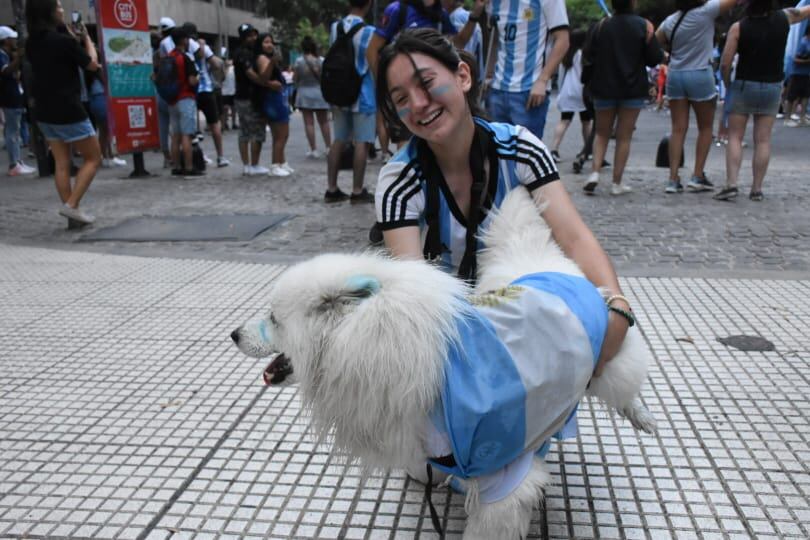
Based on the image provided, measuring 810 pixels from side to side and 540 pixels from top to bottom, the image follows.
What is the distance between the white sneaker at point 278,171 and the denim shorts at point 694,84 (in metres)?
5.06

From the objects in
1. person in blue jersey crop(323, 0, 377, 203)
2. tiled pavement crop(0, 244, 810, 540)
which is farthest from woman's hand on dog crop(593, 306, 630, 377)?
person in blue jersey crop(323, 0, 377, 203)

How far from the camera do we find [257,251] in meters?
5.46

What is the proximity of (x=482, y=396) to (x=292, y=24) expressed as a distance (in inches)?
1671

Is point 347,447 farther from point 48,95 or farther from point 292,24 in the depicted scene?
point 292,24

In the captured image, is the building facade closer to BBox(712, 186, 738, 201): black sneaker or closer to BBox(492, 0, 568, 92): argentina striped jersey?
BBox(492, 0, 568, 92): argentina striped jersey

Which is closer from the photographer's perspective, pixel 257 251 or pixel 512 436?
pixel 512 436

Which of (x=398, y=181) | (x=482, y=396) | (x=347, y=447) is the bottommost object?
(x=347, y=447)

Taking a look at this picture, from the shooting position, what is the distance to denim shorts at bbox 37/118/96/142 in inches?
239

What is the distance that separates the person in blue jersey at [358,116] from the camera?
6.79 metres

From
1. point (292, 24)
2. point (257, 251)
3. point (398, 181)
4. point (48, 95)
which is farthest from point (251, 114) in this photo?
point (292, 24)

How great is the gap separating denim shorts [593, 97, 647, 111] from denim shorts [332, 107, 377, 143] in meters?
2.35

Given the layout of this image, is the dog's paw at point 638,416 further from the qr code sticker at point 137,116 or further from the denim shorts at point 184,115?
the qr code sticker at point 137,116

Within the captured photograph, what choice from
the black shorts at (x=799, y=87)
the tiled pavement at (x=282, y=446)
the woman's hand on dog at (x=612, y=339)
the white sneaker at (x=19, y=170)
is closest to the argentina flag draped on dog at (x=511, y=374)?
the woman's hand on dog at (x=612, y=339)

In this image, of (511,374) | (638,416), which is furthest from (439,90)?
(638,416)
